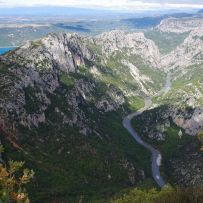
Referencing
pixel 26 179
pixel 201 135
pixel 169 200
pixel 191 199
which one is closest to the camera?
pixel 26 179

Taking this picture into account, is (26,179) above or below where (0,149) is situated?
below

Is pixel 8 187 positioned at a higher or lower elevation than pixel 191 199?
higher

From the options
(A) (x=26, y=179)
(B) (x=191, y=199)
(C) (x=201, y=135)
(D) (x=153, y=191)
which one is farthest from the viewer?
(D) (x=153, y=191)

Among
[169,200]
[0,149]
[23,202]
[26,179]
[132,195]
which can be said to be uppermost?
[0,149]

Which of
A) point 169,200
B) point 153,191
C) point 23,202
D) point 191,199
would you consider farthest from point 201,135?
point 153,191

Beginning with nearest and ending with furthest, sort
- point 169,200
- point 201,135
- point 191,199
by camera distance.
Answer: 1. point 201,135
2. point 191,199
3. point 169,200

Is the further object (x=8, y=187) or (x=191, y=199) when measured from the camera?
(x=191, y=199)

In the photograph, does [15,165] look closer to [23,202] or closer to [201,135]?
Answer: [23,202]

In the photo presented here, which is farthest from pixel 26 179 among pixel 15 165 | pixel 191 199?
pixel 191 199

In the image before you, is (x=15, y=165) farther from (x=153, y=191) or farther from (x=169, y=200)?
(x=153, y=191)
